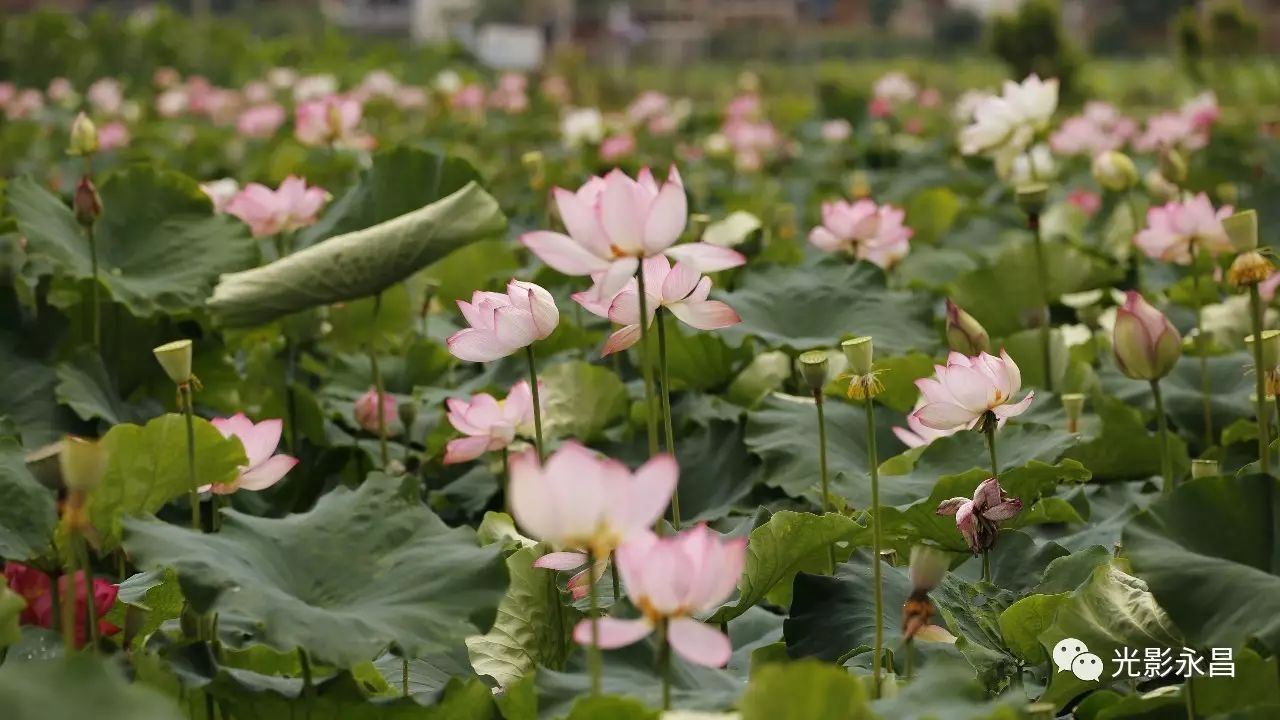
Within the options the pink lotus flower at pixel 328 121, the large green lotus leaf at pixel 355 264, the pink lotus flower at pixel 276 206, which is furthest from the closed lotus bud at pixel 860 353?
the pink lotus flower at pixel 328 121

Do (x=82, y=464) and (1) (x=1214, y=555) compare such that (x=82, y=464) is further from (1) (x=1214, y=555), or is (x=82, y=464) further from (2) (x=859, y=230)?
(2) (x=859, y=230)

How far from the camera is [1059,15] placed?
7.69 m

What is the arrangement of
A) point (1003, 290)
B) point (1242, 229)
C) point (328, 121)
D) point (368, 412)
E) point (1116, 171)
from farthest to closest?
1. point (328, 121)
2. point (1116, 171)
3. point (1003, 290)
4. point (368, 412)
5. point (1242, 229)

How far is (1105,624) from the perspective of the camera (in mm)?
1016

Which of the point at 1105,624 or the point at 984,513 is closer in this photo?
the point at 1105,624

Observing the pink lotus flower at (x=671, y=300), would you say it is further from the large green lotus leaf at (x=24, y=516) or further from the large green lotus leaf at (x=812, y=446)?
the large green lotus leaf at (x=24, y=516)

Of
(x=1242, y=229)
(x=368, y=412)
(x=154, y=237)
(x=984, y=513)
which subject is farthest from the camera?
(x=154, y=237)

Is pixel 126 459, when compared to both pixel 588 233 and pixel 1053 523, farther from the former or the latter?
pixel 1053 523

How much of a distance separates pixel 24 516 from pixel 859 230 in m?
1.20

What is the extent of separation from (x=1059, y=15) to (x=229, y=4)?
95.2ft

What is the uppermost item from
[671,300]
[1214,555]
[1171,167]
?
[671,300]

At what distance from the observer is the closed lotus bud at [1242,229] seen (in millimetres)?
1041

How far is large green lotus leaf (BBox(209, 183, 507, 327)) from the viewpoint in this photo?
148 centimetres

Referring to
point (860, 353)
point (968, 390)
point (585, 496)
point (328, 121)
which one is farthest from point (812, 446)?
point (328, 121)
